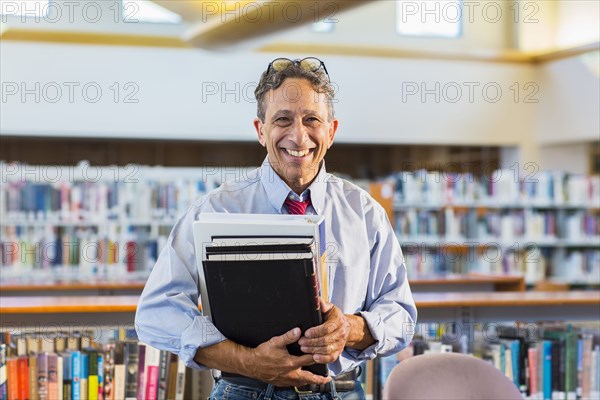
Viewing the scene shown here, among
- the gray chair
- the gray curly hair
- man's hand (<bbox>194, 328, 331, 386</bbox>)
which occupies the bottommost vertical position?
the gray chair

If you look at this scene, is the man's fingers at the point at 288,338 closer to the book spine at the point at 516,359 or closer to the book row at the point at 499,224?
the book spine at the point at 516,359

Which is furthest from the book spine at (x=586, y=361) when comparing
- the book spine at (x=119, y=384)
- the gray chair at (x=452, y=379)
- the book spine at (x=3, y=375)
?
the book spine at (x=3, y=375)

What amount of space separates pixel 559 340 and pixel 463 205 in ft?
17.5

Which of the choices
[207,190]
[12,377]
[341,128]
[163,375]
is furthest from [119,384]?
[341,128]

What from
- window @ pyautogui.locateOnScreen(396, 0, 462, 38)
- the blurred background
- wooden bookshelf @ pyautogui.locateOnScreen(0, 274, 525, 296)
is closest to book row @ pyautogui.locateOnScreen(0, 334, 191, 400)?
wooden bookshelf @ pyautogui.locateOnScreen(0, 274, 525, 296)

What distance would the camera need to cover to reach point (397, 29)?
10500mm

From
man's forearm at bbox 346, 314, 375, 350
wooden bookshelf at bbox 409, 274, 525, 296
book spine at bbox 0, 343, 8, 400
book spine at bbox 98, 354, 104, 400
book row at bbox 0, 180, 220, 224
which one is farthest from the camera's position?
book row at bbox 0, 180, 220, 224

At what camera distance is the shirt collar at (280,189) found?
175 centimetres

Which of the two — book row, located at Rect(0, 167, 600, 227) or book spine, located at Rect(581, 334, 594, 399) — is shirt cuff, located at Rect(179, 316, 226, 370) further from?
book row, located at Rect(0, 167, 600, 227)

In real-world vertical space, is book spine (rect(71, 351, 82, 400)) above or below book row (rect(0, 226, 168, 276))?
below

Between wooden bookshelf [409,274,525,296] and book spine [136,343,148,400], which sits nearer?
book spine [136,343,148,400]

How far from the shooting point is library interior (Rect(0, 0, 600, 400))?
7.40 meters

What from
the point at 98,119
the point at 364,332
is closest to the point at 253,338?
the point at 364,332

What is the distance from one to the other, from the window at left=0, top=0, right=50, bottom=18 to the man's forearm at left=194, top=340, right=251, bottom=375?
24.7 ft
